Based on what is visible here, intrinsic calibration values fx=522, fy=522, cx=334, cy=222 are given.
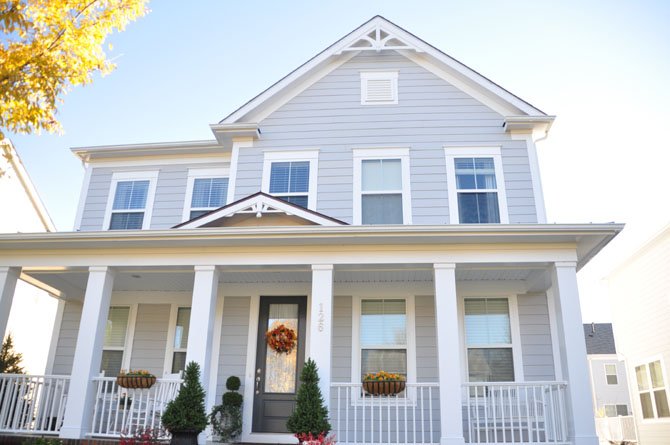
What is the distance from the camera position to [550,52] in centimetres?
1106

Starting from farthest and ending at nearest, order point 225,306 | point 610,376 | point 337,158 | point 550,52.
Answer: point 610,376 → point 550,52 → point 337,158 → point 225,306

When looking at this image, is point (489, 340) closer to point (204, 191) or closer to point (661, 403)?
point (204, 191)

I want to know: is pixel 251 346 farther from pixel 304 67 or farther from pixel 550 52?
pixel 550 52

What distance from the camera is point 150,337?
31.7ft

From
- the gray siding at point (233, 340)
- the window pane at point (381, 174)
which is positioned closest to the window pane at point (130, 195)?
the gray siding at point (233, 340)

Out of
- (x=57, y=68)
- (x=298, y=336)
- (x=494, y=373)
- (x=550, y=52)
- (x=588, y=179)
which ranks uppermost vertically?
(x=550, y=52)

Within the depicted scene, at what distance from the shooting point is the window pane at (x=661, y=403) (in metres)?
11.9

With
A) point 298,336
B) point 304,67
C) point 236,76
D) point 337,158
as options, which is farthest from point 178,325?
point 236,76

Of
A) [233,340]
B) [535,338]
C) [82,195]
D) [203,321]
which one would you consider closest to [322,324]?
A: [203,321]

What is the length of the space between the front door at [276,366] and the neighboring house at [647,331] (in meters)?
8.48

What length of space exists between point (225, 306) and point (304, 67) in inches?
196

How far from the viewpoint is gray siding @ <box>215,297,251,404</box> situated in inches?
354

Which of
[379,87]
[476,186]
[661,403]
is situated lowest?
[661,403]

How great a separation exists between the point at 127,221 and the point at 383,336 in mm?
5659
